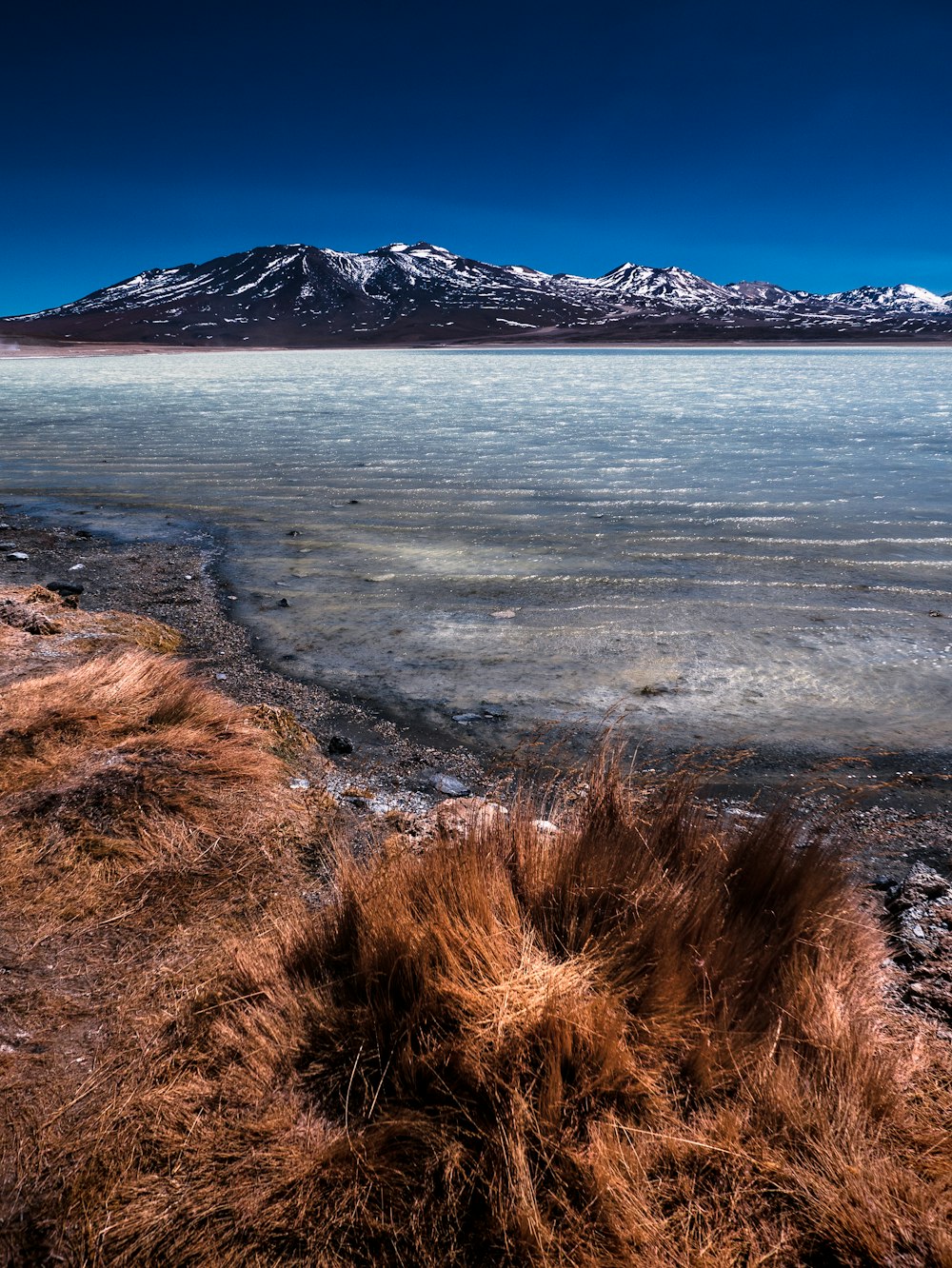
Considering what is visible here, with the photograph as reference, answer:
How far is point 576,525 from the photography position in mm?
8289

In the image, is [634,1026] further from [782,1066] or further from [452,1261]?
[452,1261]

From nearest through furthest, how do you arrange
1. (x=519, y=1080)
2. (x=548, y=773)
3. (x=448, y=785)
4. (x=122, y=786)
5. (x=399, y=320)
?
(x=519, y=1080)
(x=122, y=786)
(x=448, y=785)
(x=548, y=773)
(x=399, y=320)

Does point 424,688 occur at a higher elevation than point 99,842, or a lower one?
lower

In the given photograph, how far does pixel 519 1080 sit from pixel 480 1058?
9 centimetres

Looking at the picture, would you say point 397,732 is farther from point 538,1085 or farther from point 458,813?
point 538,1085

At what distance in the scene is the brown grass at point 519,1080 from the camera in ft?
4.40

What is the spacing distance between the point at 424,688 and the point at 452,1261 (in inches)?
130

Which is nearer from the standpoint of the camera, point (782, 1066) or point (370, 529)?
point (782, 1066)

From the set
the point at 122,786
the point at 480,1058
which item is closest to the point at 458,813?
the point at 122,786

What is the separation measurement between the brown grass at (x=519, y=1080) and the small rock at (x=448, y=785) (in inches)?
46.1

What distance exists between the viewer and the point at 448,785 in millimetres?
3447

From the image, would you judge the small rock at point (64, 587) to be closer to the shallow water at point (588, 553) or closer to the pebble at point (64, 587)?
the pebble at point (64, 587)

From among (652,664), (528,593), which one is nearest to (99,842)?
(652,664)

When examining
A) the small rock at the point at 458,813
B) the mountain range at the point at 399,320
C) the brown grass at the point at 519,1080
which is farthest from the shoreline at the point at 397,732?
the mountain range at the point at 399,320
